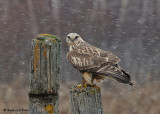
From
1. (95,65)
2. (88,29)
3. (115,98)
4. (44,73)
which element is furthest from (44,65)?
(88,29)

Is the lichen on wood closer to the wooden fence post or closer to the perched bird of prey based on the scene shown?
the wooden fence post

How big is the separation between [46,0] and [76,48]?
8.74 meters

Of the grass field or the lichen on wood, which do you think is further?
the grass field

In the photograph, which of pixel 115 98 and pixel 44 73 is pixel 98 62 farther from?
pixel 115 98

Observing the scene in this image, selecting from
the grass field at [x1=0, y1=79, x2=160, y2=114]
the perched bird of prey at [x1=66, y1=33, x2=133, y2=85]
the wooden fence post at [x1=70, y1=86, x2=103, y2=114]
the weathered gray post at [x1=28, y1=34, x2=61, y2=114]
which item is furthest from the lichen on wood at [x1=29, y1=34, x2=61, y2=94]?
the grass field at [x1=0, y1=79, x2=160, y2=114]

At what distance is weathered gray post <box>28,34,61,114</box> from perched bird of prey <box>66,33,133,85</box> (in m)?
1.29

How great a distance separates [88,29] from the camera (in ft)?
40.6

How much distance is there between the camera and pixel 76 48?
5.89 m

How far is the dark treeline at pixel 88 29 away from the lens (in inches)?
404

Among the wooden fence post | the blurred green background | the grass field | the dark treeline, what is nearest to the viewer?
the wooden fence post

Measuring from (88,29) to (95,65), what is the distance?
7078 millimetres

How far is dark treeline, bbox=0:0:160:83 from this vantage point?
10.3 metres

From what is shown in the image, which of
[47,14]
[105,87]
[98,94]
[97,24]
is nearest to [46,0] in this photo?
[47,14]

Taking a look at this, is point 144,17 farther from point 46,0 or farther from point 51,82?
point 51,82
